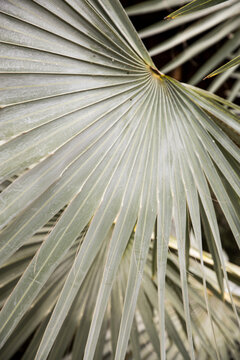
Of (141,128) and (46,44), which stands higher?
(46,44)

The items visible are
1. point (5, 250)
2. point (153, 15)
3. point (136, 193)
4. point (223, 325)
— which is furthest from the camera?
point (153, 15)

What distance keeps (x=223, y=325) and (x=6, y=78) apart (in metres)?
0.96

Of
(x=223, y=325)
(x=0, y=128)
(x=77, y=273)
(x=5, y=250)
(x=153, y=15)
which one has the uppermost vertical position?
(x=153, y=15)

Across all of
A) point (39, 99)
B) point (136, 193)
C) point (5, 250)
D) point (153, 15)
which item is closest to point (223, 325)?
point (136, 193)

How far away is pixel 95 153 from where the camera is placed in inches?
23.0

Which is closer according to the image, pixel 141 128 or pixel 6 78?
pixel 6 78

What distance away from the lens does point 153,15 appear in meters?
1.07

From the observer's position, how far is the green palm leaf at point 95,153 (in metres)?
0.49

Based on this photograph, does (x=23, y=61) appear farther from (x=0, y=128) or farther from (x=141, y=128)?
(x=141, y=128)

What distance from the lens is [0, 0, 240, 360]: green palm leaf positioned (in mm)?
487

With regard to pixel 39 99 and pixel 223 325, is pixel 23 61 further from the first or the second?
pixel 223 325

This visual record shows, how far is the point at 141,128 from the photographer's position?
63 centimetres

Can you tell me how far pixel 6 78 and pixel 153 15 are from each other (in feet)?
2.58

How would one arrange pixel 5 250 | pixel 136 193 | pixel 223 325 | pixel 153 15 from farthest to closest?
pixel 153 15 < pixel 223 325 < pixel 136 193 < pixel 5 250
